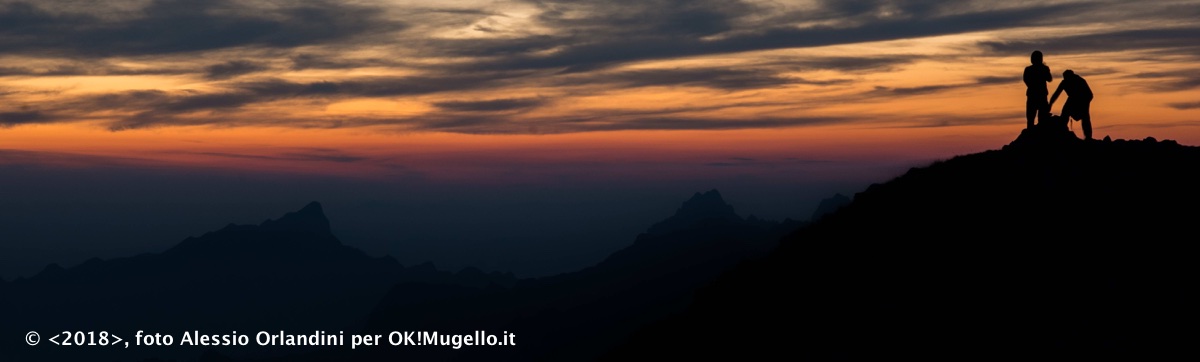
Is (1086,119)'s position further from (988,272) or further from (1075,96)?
(988,272)

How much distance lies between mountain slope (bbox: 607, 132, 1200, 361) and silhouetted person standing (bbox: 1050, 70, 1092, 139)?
1.42 m

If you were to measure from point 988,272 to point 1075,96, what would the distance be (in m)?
8.87

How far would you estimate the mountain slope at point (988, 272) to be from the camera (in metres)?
28.2

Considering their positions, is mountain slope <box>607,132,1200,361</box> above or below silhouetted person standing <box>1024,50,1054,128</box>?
below

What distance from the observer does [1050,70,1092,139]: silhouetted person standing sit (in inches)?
1409

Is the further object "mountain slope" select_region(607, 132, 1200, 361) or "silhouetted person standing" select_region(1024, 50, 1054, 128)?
"silhouetted person standing" select_region(1024, 50, 1054, 128)

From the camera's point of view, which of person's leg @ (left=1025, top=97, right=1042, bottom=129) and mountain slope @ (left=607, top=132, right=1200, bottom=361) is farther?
person's leg @ (left=1025, top=97, right=1042, bottom=129)

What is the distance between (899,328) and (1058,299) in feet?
15.1

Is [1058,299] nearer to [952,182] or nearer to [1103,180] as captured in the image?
[1103,180]

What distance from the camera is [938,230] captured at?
35625mm

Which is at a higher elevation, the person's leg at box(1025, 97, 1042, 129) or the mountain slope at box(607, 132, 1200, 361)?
the person's leg at box(1025, 97, 1042, 129)

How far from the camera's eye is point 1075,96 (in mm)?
36062

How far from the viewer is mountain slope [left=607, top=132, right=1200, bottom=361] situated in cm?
2823

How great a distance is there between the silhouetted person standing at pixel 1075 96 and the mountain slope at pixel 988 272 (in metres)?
1.42
